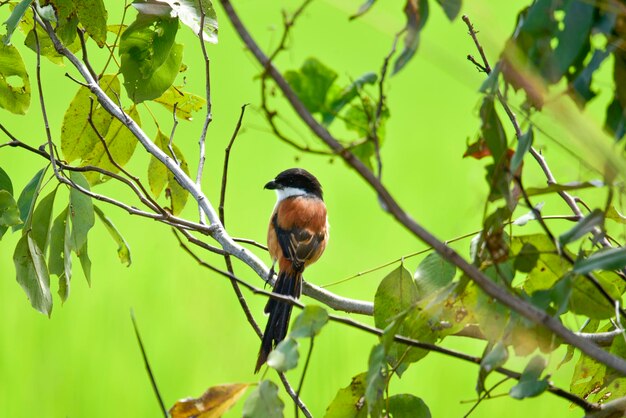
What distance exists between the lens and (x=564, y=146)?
3.65ft

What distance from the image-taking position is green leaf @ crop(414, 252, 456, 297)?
65.8 inches

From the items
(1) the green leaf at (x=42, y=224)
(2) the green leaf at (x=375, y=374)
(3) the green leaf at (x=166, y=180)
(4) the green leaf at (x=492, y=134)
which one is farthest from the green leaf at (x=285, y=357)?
(3) the green leaf at (x=166, y=180)

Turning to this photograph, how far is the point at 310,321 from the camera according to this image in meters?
1.25

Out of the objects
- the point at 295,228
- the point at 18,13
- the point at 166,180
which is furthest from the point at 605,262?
the point at 295,228

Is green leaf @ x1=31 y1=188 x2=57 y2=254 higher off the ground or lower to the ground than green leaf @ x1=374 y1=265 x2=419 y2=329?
lower

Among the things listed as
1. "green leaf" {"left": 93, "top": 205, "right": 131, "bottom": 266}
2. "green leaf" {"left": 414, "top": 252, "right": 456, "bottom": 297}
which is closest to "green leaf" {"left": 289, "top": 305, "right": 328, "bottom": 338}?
"green leaf" {"left": 414, "top": 252, "right": 456, "bottom": 297}

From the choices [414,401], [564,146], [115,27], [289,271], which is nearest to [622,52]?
[564,146]

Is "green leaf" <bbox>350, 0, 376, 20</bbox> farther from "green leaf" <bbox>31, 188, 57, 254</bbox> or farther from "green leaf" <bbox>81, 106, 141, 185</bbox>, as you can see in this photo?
"green leaf" <bbox>81, 106, 141, 185</bbox>

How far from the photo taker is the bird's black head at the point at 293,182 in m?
4.57

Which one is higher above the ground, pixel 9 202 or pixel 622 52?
pixel 622 52

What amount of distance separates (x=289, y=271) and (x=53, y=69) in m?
4.04

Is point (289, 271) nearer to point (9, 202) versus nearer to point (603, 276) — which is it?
point (9, 202)

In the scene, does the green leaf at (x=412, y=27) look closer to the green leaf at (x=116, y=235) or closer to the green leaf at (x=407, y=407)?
the green leaf at (x=407, y=407)

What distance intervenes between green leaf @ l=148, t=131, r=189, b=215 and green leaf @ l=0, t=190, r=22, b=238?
0.51 m
